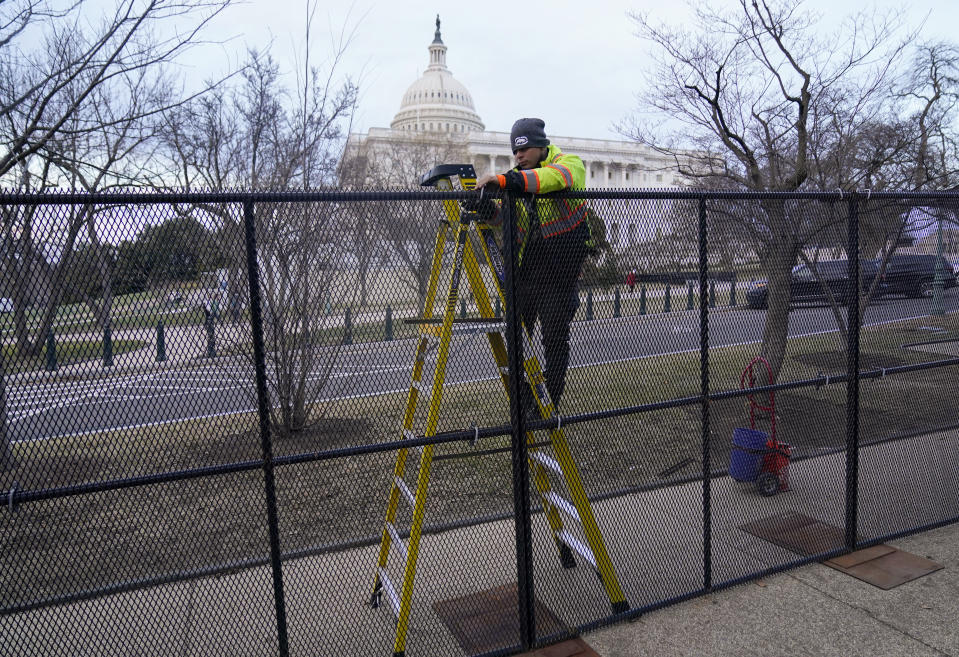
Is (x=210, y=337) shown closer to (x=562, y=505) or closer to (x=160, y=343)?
(x=160, y=343)

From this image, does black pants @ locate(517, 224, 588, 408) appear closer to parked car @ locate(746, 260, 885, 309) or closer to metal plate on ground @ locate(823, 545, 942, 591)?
parked car @ locate(746, 260, 885, 309)

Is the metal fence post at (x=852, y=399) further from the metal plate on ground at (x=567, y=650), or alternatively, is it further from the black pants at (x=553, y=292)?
the metal plate on ground at (x=567, y=650)

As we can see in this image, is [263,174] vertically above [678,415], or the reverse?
[263,174]

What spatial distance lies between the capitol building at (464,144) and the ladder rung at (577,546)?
61.7 inches

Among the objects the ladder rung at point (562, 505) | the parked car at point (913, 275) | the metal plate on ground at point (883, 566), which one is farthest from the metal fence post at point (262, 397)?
the parked car at point (913, 275)

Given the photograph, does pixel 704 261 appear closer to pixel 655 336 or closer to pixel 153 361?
pixel 655 336

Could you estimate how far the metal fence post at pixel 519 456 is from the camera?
3.07 metres

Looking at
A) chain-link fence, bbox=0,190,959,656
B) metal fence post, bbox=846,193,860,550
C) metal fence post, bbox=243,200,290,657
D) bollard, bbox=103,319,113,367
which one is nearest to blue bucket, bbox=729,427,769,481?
chain-link fence, bbox=0,190,959,656

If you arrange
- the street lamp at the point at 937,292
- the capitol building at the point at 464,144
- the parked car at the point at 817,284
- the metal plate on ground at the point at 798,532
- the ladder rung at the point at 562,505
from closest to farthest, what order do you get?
1. the ladder rung at the point at 562,505
2. the parked car at the point at 817,284
3. the metal plate on ground at the point at 798,532
4. the street lamp at the point at 937,292
5. the capitol building at the point at 464,144

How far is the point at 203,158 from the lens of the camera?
1073 centimetres

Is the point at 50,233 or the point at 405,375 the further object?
the point at 405,375

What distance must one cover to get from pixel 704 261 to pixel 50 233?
9.74ft

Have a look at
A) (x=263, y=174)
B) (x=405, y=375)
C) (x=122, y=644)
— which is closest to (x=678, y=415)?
(x=405, y=375)

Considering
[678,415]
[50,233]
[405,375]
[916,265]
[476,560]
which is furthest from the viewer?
[678,415]
